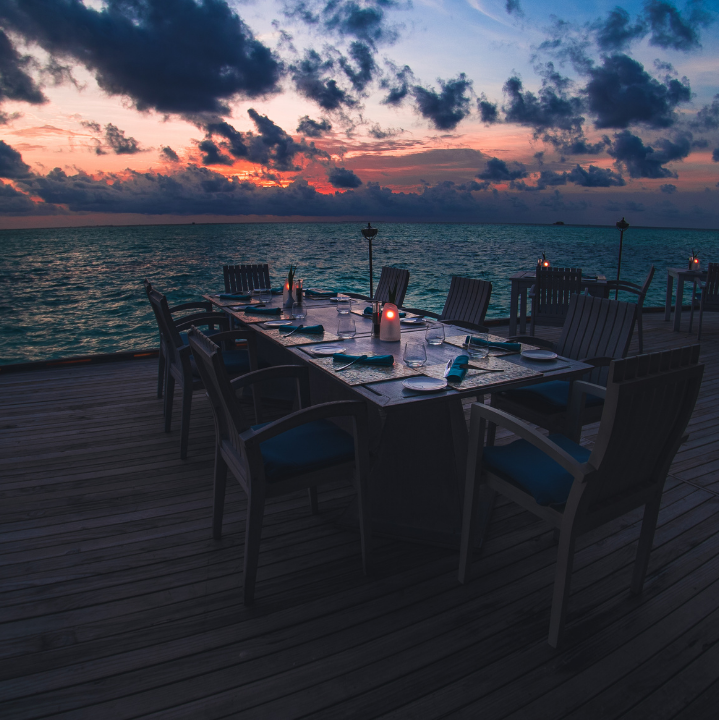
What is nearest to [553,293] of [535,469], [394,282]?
[394,282]

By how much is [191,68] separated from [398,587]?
37.2 feet

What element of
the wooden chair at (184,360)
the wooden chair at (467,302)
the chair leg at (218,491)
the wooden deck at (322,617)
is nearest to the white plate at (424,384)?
the wooden deck at (322,617)

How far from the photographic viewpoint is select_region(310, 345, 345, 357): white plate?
2.26 metres

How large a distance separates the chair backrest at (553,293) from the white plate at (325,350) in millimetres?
3633

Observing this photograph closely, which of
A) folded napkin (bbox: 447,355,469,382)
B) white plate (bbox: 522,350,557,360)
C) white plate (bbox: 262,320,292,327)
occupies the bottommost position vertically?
white plate (bbox: 262,320,292,327)

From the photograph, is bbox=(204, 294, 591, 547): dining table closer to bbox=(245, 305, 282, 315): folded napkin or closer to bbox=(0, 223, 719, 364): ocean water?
bbox=(245, 305, 282, 315): folded napkin

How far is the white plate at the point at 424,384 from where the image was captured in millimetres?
1728

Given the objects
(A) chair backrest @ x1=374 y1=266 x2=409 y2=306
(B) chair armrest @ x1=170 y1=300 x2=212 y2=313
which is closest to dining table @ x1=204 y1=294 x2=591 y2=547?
(B) chair armrest @ x1=170 y1=300 x2=212 y2=313

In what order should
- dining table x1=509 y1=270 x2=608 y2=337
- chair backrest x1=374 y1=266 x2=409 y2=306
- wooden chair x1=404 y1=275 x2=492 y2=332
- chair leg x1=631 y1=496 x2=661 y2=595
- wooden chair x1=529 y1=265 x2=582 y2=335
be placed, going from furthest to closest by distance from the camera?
dining table x1=509 y1=270 x2=608 y2=337, wooden chair x1=529 y1=265 x2=582 y2=335, chair backrest x1=374 y1=266 x2=409 y2=306, wooden chair x1=404 y1=275 x2=492 y2=332, chair leg x1=631 y1=496 x2=661 y2=595

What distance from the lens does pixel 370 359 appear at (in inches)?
81.9

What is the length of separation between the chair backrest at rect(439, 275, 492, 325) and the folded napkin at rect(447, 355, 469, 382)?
163 cm

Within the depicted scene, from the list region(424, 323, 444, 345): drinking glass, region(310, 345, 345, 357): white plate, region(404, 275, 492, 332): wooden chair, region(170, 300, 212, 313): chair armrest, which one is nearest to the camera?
region(310, 345, 345, 357): white plate

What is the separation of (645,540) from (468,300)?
238 cm

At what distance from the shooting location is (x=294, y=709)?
131 cm
